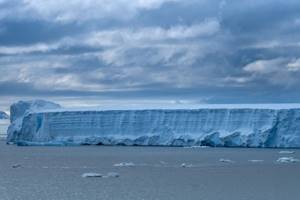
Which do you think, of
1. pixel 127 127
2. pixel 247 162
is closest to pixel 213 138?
pixel 127 127

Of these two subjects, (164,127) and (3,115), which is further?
(3,115)

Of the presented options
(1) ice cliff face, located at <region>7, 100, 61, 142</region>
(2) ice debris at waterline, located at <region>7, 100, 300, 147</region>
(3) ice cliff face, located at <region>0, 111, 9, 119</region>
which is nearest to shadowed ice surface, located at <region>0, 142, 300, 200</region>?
(2) ice debris at waterline, located at <region>7, 100, 300, 147</region>

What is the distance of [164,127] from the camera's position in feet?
133

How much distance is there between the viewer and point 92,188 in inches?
819

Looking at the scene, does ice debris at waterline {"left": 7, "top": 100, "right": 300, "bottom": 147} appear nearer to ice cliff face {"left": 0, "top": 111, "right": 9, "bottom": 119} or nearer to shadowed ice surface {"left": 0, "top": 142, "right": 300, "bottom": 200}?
shadowed ice surface {"left": 0, "top": 142, "right": 300, "bottom": 200}

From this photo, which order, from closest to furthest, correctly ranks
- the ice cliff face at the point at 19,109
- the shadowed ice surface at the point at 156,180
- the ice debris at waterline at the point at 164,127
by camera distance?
1. the shadowed ice surface at the point at 156,180
2. the ice debris at waterline at the point at 164,127
3. the ice cliff face at the point at 19,109

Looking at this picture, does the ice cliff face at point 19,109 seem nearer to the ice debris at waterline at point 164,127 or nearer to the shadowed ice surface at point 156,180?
the ice debris at waterline at point 164,127

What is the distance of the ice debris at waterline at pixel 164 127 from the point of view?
37969 millimetres

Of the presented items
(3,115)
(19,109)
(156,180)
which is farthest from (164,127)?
(3,115)

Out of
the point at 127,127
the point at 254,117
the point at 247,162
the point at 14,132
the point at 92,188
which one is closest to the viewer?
the point at 92,188

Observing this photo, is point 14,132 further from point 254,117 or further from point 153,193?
point 153,193

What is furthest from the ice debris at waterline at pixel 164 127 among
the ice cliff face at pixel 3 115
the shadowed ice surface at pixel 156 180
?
the ice cliff face at pixel 3 115

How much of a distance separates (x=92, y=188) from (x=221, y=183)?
371 cm

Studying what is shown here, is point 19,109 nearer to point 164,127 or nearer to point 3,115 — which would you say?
point 164,127
